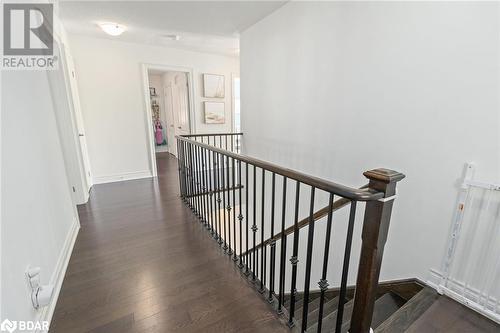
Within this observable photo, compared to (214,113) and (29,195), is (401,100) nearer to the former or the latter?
(29,195)

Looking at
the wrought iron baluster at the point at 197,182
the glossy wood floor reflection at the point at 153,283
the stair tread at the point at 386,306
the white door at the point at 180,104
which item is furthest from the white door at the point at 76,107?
the stair tread at the point at 386,306

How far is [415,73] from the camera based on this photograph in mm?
1746

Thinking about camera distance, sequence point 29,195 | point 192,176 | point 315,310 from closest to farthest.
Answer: point 29,195
point 315,310
point 192,176

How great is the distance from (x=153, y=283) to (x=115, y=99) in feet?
11.7

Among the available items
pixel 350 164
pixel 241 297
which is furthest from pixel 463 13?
pixel 241 297

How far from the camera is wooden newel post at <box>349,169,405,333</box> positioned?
0.90 meters

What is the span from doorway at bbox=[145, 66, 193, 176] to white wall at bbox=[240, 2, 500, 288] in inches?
104

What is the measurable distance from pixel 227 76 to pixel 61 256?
4469 millimetres

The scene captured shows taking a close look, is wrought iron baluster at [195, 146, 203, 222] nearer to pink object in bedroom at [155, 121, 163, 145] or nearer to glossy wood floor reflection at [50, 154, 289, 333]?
glossy wood floor reflection at [50, 154, 289, 333]

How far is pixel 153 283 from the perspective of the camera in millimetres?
1717

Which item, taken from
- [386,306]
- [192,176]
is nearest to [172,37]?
[192,176]

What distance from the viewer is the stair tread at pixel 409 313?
5.06 feet

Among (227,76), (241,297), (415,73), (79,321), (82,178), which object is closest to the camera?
(79,321)

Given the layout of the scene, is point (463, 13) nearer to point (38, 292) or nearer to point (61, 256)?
point (38, 292)
